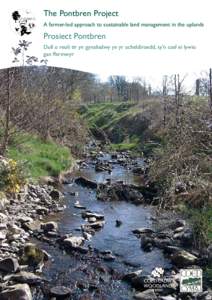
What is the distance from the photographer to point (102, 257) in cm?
1036

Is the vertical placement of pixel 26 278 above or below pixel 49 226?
below

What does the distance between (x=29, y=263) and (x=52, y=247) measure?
1344 millimetres

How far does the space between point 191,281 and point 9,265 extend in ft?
11.3

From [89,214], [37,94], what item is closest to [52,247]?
[89,214]

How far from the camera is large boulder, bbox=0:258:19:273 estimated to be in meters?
8.95

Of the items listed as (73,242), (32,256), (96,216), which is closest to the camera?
(32,256)

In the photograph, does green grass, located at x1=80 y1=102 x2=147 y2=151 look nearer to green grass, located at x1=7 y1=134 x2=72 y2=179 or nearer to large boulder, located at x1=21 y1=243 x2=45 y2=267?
green grass, located at x1=7 y1=134 x2=72 y2=179

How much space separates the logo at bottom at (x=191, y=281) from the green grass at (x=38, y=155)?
844 centimetres

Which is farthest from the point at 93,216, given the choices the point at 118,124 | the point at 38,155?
the point at 118,124

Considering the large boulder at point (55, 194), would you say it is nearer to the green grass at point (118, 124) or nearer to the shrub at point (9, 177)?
the shrub at point (9, 177)

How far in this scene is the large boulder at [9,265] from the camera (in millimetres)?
8953

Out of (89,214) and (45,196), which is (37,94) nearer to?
(45,196)

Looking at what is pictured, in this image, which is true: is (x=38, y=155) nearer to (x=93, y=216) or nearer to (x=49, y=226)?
(x=93, y=216)

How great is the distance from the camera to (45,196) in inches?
594
